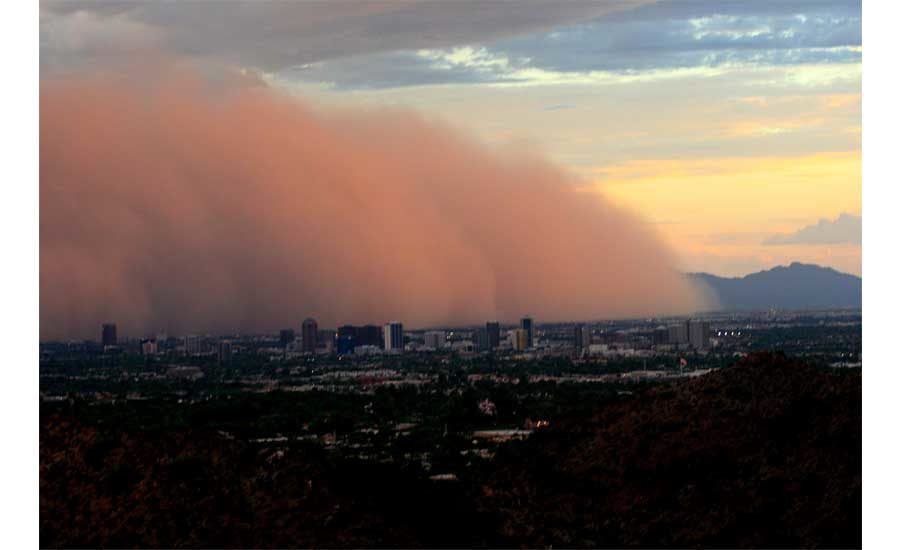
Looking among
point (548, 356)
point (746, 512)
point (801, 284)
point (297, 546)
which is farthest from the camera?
point (801, 284)

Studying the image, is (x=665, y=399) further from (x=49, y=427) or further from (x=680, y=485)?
(x=49, y=427)

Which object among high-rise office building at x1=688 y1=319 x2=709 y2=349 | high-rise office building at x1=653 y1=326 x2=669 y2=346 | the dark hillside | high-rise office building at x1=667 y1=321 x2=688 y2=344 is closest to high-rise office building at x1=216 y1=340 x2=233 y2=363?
high-rise office building at x1=653 y1=326 x2=669 y2=346

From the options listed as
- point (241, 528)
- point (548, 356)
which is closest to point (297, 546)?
point (241, 528)

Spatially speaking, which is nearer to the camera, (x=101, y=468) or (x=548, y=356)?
(x=101, y=468)

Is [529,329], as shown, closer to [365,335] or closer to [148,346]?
[365,335]

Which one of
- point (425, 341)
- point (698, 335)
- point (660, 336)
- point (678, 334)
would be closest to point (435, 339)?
Answer: point (425, 341)
